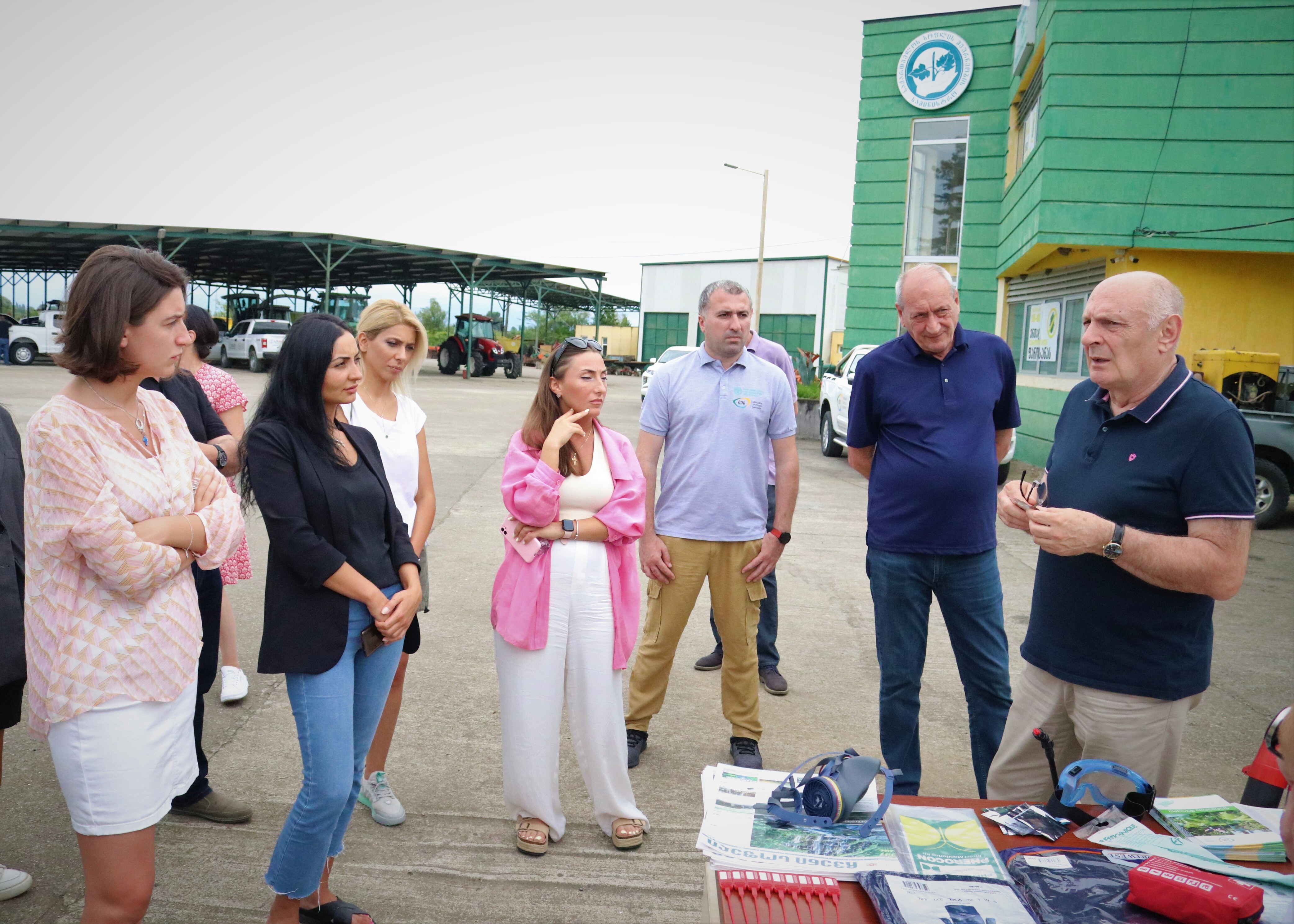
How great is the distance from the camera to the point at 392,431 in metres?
3.54

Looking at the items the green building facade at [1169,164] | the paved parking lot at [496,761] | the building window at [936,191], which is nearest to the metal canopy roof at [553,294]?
the building window at [936,191]

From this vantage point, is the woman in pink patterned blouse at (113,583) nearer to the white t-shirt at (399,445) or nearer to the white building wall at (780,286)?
the white t-shirt at (399,445)

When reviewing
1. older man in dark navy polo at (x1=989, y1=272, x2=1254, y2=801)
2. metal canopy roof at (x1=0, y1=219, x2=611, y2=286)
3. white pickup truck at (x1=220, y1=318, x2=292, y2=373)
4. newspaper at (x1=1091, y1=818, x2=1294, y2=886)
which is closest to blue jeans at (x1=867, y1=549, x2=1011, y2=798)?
older man in dark navy polo at (x1=989, y1=272, x2=1254, y2=801)

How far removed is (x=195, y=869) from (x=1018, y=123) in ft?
57.8

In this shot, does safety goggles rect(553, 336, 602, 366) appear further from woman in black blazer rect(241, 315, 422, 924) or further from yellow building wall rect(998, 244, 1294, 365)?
yellow building wall rect(998, 244, 1294, 365)

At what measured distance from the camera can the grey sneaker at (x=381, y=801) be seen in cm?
346

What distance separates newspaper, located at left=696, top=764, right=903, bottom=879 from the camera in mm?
1846

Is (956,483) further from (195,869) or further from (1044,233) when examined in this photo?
(1044,233)

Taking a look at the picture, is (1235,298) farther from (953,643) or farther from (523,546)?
(523,546)

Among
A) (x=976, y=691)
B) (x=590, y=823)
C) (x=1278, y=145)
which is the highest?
(x=1278, y=145)

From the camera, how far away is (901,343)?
3.59 metres

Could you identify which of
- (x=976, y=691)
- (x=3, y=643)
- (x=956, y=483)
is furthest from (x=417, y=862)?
(x=956, y=483)

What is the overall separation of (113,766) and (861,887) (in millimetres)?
1674

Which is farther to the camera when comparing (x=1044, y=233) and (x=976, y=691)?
(x=1044, y=233)
